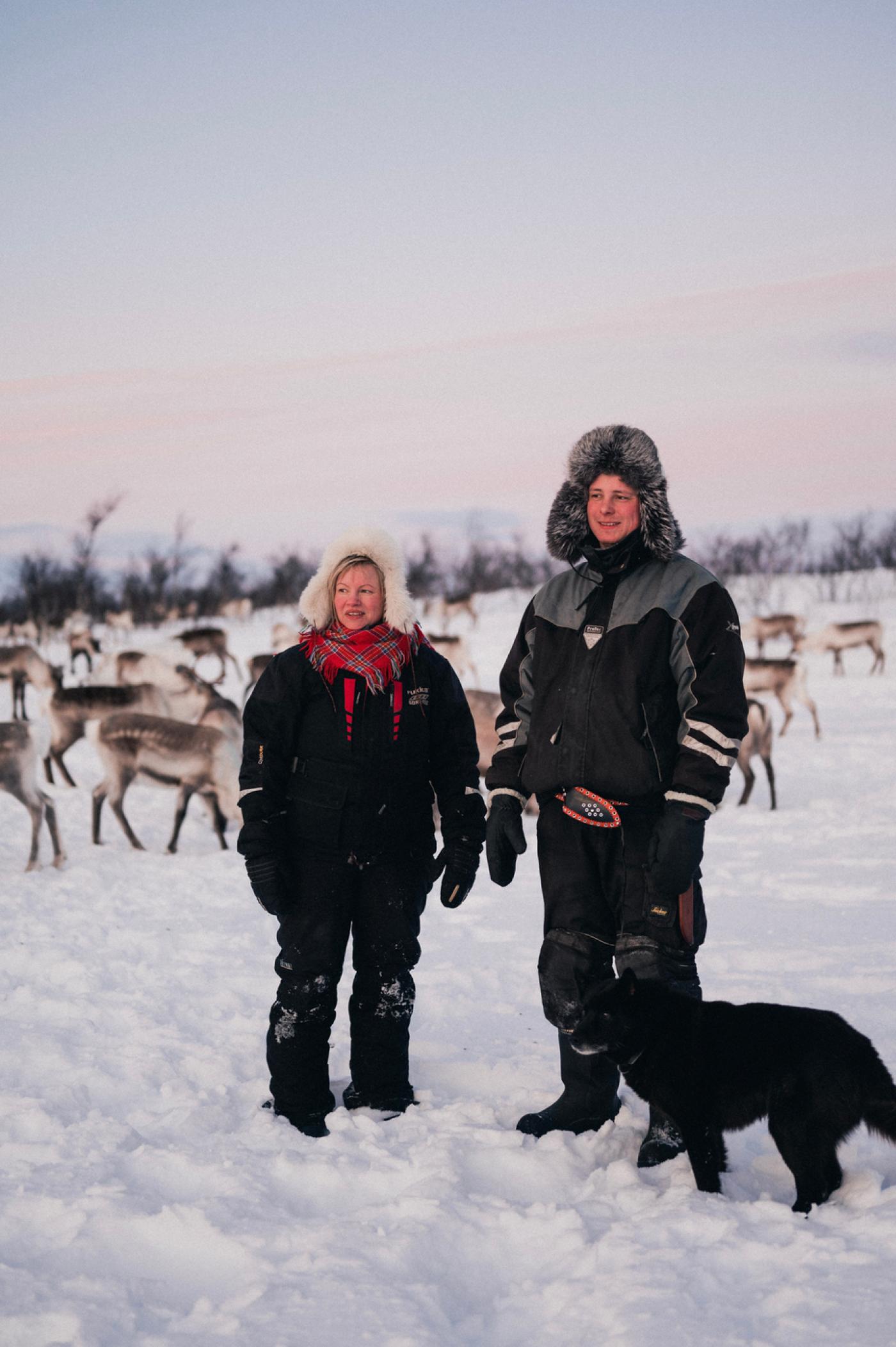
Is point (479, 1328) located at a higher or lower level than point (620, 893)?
lower

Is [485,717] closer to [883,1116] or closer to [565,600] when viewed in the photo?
[565,600]

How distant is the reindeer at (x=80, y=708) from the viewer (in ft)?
37.6

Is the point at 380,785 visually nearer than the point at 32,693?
Yes

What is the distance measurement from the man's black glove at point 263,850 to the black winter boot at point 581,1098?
1.03 m

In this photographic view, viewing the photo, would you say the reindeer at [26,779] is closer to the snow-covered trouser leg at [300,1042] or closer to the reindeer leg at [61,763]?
the reindeer leg at [61,763]

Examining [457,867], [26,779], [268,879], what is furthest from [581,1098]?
[26,779]

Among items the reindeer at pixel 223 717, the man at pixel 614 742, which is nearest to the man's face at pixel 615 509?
the man at pixel 614 742

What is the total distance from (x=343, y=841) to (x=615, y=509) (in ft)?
4.51

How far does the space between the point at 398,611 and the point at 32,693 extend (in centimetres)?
1915

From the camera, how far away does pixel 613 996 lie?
307 cm

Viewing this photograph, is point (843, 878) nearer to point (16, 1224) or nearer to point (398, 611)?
point (398, 611)

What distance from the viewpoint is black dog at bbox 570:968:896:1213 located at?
9.27ft

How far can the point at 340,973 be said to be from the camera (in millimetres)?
3600

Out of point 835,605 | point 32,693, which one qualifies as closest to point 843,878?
point 32,693
